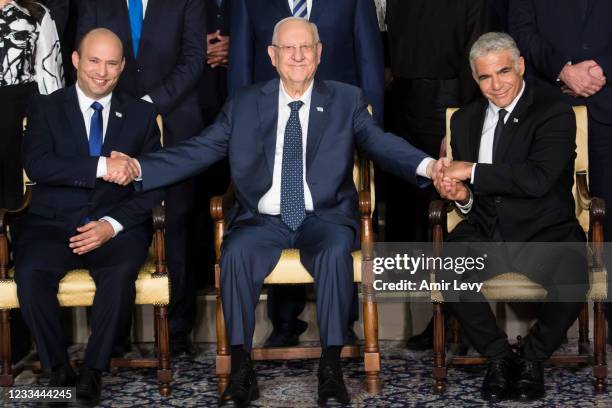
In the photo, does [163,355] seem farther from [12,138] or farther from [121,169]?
[12,138]

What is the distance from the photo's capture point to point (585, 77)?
5250 mm

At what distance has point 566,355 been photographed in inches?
191

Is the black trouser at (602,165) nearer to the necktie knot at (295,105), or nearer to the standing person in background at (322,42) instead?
the standing person in background at (322,42)

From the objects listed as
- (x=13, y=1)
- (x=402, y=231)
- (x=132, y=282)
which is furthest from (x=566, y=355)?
(x=13, y=1)

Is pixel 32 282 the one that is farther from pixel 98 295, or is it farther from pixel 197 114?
pixel 197 114

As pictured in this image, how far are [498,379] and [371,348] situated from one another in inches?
20.5

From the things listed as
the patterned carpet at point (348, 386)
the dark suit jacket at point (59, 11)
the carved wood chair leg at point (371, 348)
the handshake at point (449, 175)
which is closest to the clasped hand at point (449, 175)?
the handshake at point (449, 175)

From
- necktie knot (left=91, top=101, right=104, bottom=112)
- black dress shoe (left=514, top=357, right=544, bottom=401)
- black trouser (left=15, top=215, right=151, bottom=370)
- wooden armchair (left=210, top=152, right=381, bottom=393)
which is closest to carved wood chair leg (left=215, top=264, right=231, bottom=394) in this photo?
wooden armchair (left=210, top=152, right=381, bottom=393)

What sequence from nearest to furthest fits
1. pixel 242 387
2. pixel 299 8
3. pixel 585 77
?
pixel 242 387 < pixel 585 77 < pixel 299 8

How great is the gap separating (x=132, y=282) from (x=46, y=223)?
502 millimetres

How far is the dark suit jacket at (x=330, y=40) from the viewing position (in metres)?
5.32

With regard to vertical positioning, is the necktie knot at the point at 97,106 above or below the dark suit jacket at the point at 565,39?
below

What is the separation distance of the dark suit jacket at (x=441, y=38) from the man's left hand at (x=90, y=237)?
162 centimetres

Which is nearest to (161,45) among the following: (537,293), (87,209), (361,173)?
(87,209)
